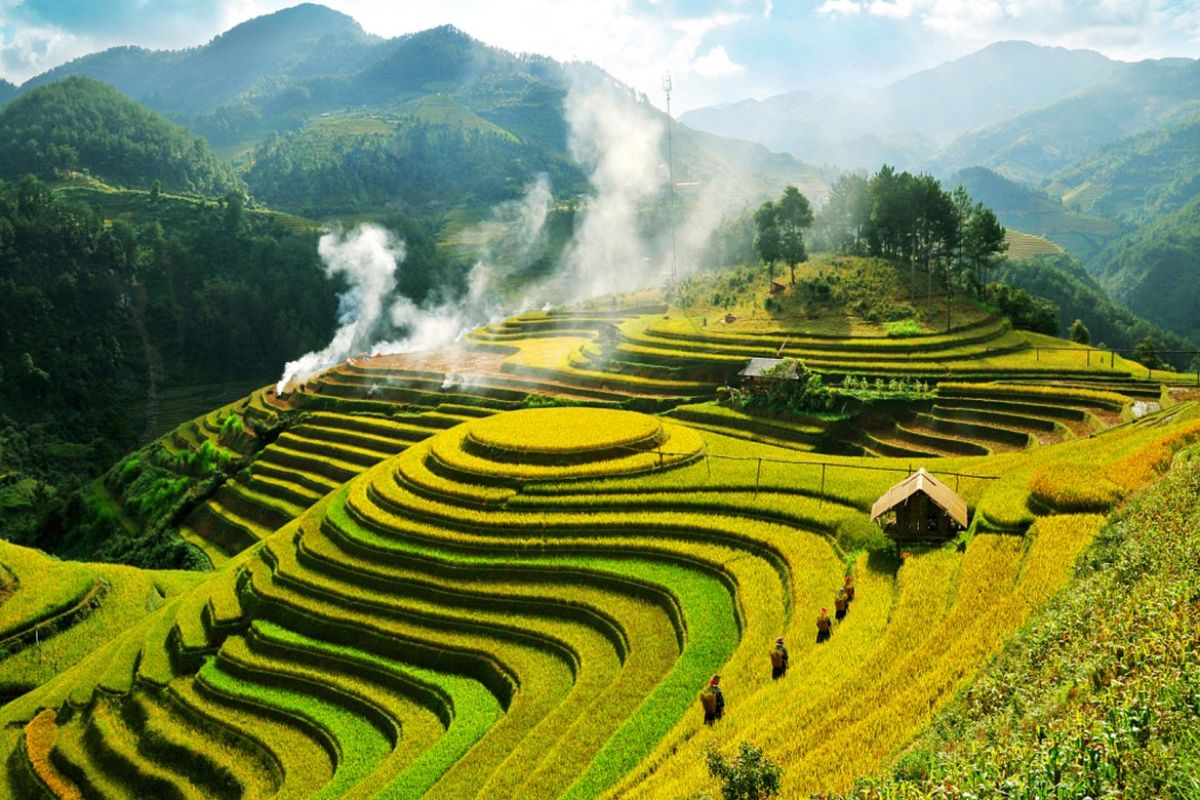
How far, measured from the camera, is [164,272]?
300ft

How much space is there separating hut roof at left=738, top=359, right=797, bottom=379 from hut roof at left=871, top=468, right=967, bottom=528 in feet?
56.6

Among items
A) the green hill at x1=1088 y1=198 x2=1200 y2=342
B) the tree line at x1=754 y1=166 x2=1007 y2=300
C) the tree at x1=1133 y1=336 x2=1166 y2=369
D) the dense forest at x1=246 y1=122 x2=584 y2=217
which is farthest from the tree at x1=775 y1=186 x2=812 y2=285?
the dense forest at x1=246 y1=122 x2=584 y2=217

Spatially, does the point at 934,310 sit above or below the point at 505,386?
above

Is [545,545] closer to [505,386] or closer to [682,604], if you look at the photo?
[682,604]

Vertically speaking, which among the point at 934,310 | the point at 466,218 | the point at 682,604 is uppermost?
the point at 466,218

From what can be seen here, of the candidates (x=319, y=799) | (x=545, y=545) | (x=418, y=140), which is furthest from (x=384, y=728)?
(x=418, y=140)

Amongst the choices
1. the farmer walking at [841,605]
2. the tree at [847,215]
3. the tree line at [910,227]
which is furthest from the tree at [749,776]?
the tree at [847,215]

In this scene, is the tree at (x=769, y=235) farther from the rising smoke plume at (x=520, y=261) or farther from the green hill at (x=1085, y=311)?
the green hill at (x=1085, y=311)

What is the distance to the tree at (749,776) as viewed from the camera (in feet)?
26.3

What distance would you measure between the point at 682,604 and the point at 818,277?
1363 inches

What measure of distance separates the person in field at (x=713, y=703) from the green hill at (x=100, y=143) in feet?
435

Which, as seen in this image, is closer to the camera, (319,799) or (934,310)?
(319,799)

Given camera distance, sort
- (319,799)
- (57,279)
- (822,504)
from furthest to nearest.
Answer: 1. (57,279)
2. (822,504)
3. (319,799)

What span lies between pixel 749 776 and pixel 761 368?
28098 mm
